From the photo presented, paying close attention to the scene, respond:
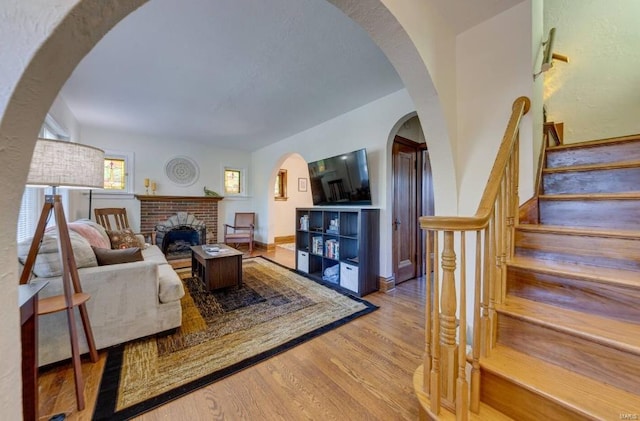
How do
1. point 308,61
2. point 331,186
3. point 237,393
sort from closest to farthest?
point 237,393 → point 308,61 → point 331,186

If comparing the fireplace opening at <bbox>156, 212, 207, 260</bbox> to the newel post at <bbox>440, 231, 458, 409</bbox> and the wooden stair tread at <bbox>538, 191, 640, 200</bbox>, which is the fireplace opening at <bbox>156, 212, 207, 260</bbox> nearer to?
the newel post at <bbox>440, 231, 458, 409</bbox>

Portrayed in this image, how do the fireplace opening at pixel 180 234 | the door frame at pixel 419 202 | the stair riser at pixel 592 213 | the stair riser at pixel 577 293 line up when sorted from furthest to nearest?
the fireplace opening at pixel 180 234 → the door frame at pixel 419 202 → the stair riser at pixel 592 213 → the stair riser at pixel 577 293

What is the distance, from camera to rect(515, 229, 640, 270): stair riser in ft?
4.33

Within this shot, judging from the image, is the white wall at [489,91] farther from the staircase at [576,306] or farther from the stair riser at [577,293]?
the stair riser at [577,293]

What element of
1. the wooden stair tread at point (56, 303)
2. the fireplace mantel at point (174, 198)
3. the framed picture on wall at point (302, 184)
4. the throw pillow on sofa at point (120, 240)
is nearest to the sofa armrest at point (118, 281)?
the wooden stair tread at point (56, 303)

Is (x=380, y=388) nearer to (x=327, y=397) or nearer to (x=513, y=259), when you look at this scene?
(x=327, y=397)

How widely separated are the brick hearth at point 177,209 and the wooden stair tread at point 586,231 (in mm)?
5579

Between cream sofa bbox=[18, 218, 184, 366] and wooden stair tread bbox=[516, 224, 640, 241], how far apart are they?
2.63 meters

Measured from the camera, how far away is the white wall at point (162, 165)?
4758 millimetres

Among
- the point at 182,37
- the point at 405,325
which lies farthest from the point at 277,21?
the point at 405,325

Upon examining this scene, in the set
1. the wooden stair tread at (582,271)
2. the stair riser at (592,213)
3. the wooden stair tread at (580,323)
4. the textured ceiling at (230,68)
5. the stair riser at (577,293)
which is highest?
the textured ceiling at (230,68)

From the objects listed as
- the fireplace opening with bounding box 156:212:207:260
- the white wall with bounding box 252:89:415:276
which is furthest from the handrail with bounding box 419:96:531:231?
the fireplace opening with bounding box 156:212:207:260

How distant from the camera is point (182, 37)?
2.11 m

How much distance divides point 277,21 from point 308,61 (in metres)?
0.57
